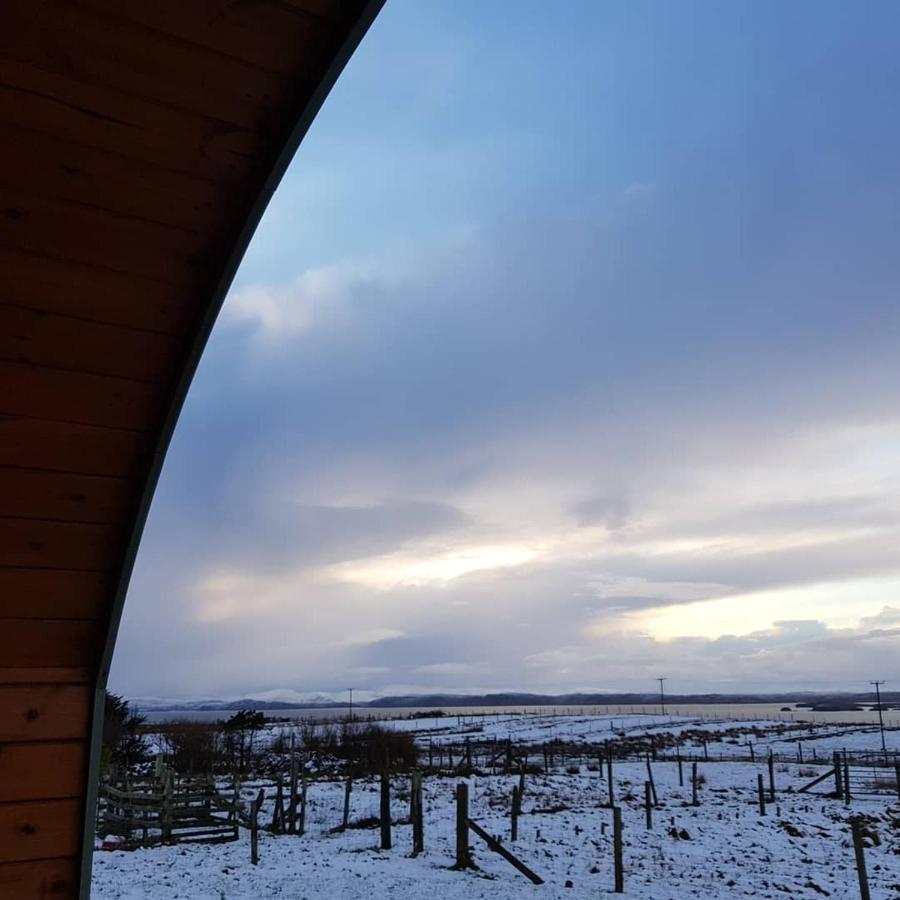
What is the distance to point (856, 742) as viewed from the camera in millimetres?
47094

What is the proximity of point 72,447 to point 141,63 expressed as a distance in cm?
120

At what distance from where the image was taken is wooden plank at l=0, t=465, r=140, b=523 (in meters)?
2.38

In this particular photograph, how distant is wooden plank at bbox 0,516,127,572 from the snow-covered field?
10.0m

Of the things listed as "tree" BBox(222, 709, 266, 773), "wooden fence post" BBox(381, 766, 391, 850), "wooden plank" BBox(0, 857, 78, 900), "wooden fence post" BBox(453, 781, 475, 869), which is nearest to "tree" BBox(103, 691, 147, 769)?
"tree" BBox(222, 709, 266, 773)

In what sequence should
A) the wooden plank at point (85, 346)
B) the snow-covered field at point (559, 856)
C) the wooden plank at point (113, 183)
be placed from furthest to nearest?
the snow-covered field at point (559, 856)
the wooden plank at point (85, 346)
the wooden plank at point (113, 183)

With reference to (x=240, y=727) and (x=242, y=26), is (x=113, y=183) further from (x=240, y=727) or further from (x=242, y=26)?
(x=240, y=727)

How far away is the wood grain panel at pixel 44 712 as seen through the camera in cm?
251

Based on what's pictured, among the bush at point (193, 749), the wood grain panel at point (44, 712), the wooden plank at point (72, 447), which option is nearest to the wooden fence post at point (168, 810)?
the bush at point (193, 749)

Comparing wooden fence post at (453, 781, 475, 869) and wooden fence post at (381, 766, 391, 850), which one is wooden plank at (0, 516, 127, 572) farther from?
wooden fence post at (381, 766, 391, 850)

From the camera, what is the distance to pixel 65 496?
247cm

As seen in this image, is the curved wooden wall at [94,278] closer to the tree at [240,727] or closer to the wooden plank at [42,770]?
the wooden plank at [42,770]

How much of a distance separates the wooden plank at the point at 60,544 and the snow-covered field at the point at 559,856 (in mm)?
10045

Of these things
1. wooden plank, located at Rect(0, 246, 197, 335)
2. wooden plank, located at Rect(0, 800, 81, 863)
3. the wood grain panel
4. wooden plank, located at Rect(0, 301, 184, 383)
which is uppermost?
wooden plank, located at Rect(0, 246, 197, 335)

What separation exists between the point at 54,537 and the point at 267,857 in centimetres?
1320
